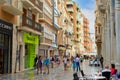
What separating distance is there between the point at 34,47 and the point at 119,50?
23.5 meters

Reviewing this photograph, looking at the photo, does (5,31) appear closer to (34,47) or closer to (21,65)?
(21,65)

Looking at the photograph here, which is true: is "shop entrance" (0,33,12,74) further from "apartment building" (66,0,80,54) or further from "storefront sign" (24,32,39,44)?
"apartment building" (66,0,80,54)

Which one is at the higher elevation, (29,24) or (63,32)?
(63,32)

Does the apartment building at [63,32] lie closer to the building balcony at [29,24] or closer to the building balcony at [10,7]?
the building balcony at [29,24]

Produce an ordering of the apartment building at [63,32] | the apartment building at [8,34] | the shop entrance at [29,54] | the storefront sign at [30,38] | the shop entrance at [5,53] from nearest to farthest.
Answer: the apartment building at [8,34]
the shop entrance at [5,53]
the storefront sign at [30,38]
the shop entrance at [29,54]
the apartment building at [63,32]

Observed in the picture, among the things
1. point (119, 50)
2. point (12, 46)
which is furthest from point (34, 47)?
point (119, 50)

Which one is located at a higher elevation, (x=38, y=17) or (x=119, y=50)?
(x=38, y=17)

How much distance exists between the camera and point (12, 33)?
3020 cm

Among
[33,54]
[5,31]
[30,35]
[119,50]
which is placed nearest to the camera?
[119,50]

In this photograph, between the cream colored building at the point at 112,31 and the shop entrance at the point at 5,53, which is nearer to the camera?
the cream colored building at the point at 112,31

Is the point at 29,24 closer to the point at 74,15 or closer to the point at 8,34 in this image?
the point at 8,34

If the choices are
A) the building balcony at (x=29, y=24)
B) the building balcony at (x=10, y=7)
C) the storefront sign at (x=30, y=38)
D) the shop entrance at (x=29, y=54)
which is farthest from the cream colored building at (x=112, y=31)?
the shop entrance at (x=29, y=54)

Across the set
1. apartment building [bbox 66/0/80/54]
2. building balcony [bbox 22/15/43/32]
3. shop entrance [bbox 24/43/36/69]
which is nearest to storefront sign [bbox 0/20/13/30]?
building balcony [bbox 22/15/43/32]

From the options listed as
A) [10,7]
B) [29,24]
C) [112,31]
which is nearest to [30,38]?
[29,24]
